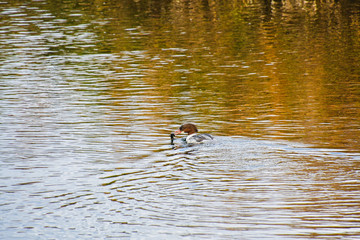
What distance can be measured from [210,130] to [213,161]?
11.1 ft

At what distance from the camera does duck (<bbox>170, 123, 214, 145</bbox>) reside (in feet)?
50.1

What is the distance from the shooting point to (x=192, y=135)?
1576 cm

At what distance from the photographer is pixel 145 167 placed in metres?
13.4

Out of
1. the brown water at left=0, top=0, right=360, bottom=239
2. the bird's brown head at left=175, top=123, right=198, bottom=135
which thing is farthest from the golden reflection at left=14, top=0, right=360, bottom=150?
the bird's brown head at left=175, top=123, right=198, bottom=135

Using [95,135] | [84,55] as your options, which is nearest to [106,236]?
[95,135]

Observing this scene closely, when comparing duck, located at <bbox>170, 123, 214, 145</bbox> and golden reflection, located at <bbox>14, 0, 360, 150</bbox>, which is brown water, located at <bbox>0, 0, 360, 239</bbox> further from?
duck, located at <bbox>170, 123, 214, 145</bbox>

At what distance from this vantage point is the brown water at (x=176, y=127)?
407 inches

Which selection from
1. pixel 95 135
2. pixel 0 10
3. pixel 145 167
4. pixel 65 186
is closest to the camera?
pixel 65 186

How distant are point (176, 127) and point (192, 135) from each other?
5.87 ft

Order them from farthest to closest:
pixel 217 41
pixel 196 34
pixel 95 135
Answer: pixel 196 34
pixel 217 41
pixel 95 135

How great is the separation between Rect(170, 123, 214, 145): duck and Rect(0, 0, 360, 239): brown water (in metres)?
0.36

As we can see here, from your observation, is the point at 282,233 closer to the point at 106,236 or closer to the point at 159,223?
the point at 159,223

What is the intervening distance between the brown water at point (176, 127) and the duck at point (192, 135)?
0.36 meters

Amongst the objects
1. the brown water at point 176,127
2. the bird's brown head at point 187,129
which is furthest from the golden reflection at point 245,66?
the bird's brown head at point 187,129
